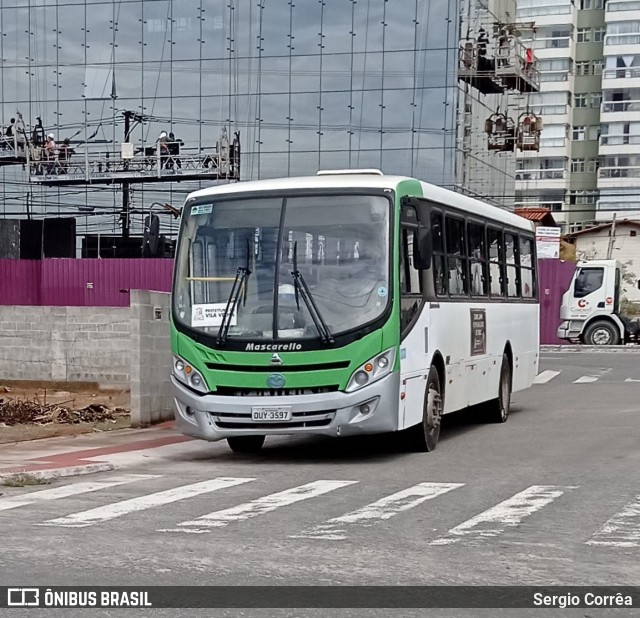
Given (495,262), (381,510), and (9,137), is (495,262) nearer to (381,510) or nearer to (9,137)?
(381,510)

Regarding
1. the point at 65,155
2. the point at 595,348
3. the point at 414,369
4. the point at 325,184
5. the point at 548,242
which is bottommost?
the point at 595,348

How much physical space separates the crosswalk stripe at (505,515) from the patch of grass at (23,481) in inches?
175

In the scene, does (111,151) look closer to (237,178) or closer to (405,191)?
(237,178)

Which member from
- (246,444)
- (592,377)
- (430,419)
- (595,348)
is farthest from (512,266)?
(595,348)

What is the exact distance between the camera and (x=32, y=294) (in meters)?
40.4

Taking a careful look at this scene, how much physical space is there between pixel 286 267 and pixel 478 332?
4.37m

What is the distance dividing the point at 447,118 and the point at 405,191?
125 ft

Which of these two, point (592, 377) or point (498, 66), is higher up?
point (498, 66)

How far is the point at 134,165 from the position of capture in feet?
175


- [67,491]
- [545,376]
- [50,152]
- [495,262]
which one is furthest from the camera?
[50,152]

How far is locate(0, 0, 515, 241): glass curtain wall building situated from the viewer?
51750 mm

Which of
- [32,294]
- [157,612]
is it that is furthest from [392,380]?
[32,294]

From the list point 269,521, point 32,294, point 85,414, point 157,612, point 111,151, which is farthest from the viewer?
point 111,151

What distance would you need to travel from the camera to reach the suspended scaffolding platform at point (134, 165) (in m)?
52.3
